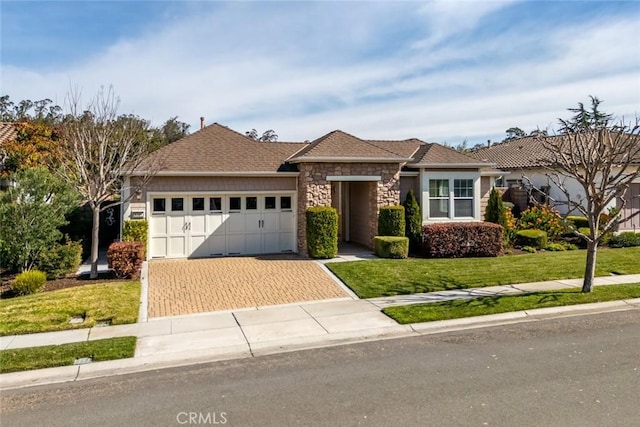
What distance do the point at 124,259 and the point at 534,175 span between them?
2096cm

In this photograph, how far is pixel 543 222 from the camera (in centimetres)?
1930

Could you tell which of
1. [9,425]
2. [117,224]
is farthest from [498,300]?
[117,224]

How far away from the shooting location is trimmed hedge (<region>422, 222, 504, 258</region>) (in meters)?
16.1

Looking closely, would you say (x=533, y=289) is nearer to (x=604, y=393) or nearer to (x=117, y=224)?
(x=604, y=393)

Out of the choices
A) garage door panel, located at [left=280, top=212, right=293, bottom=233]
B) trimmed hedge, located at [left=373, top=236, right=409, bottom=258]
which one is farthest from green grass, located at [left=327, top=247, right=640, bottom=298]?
garage door panel, located at [left=280, top=212, right=293, bottom=233]

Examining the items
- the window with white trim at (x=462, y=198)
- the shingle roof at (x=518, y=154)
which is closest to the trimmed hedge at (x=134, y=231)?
the window with white trim at (x=462, y=198)

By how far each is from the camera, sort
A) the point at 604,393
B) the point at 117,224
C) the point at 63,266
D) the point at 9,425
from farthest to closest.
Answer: the point at 117,224 < the point at 63,266 < the point at 604,393 < the point at 9,425

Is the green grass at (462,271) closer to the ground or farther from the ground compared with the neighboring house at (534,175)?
closer to the ground

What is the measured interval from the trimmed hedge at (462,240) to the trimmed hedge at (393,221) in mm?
860

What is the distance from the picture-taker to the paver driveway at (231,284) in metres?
10.8

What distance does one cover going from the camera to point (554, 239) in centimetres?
1903

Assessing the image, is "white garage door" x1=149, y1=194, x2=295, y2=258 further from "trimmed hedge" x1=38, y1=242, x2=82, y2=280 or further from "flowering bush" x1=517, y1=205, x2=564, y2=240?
"flowering bush" x1=517, y1=205, x2=564, y2=240

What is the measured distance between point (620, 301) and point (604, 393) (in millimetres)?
5978

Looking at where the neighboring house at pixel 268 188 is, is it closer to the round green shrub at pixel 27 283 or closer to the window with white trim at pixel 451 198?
the window with white trim at pixel 451 198
